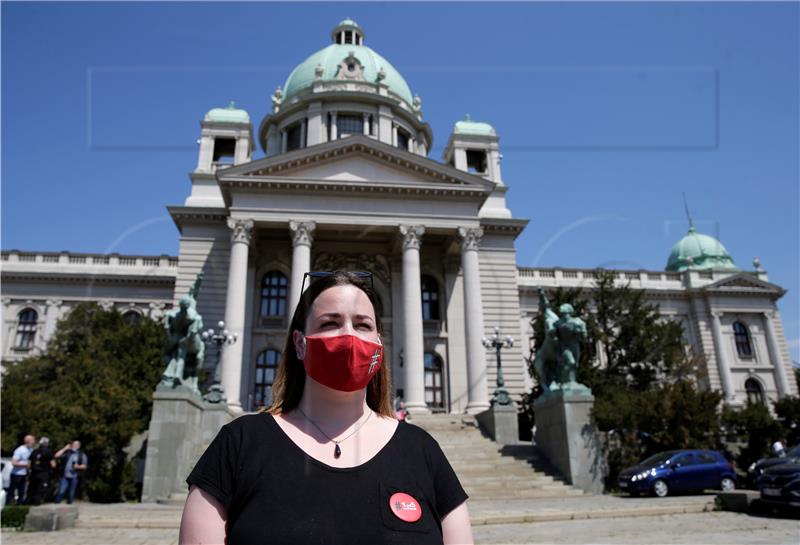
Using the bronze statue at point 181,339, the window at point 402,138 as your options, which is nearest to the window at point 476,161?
the window at point 402,138

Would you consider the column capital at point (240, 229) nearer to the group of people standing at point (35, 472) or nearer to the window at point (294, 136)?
the group of people standing at point (35, 472)

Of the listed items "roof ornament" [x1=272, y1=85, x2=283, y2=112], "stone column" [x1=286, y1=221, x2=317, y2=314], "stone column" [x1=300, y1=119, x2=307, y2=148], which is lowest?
"stone column" [x1=286, y1=221, x2=317, y2=314]

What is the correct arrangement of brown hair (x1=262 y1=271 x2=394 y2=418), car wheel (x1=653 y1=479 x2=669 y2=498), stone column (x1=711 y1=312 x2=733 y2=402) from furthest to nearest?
1. stone column (x1=711 y1=312 x2=733 y2=402)
2. car wheel (x1=653 y1=479 x2=669 y2=498)
3. brown hair (x1=262 y1=271 x2=394 y2=418)

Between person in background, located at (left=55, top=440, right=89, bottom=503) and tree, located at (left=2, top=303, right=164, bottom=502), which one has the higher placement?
tree, located at (left=2, top=303, right=164, bottom=502)

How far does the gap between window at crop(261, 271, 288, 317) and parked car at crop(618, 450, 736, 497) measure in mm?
21463

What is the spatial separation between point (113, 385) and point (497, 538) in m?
17.1

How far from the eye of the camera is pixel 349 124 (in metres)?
42.9

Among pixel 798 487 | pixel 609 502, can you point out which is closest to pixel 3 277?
pixel 609 502

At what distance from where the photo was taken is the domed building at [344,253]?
28.8 m

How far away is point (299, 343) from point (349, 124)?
138 ft

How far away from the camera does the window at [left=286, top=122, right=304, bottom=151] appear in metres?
42.9

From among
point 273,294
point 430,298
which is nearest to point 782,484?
point 430,298

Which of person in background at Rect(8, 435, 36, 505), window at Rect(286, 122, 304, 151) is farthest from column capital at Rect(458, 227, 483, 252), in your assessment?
person in background at Rect(8, 435, 36, 505)

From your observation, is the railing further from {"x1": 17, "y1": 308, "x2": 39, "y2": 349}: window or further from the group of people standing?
the group of people standing
